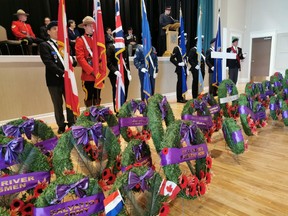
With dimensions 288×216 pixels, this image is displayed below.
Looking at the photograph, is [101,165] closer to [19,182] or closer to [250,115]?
[19,182]

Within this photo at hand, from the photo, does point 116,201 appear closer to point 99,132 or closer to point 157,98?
point 99,132

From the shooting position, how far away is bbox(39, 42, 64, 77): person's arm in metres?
2.71

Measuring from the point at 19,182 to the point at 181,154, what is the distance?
845mm

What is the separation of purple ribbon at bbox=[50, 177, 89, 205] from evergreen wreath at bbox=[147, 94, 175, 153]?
0.91 meters

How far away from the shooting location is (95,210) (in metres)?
1.02

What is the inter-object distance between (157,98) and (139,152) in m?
0.65

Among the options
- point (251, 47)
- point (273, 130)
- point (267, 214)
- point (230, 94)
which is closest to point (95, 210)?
point (267, 214)

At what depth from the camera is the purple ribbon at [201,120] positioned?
6.78ft

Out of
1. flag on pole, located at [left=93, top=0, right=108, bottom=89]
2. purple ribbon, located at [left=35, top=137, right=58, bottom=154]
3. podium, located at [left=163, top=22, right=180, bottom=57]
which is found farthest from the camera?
podium, located at [left=163, top=22, right=180, bottom=57]

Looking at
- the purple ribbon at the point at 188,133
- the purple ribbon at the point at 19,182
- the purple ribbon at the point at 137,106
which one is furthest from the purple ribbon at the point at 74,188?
the purple ribbon at the point at 137,106

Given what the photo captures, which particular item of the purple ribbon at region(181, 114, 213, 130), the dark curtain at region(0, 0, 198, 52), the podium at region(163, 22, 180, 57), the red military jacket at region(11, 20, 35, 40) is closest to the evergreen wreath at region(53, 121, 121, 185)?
the purple ribbon at region(181, 114, 213, 130)

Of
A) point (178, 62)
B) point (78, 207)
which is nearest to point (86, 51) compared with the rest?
point (178, 62)

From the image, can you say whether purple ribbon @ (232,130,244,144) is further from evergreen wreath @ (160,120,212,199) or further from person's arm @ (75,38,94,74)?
person's arm @ (75,38,94,74)

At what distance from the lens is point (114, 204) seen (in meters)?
0.97
